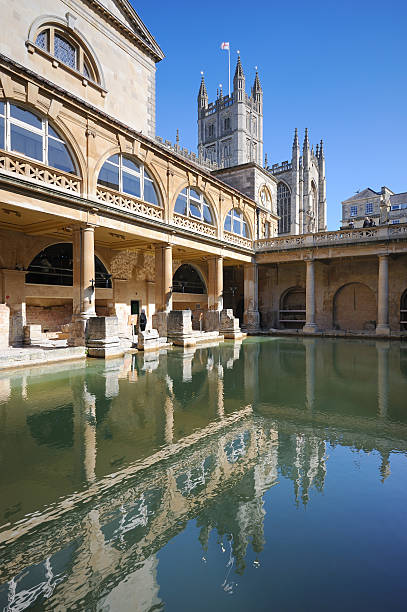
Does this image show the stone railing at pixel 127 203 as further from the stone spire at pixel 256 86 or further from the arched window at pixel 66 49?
the stone spire at pixel 256 86

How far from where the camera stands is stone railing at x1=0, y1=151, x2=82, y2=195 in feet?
34.6

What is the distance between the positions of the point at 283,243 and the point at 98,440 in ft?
67.6

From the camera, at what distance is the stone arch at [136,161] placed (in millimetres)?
13164

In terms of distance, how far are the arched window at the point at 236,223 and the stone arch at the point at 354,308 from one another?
7658mm

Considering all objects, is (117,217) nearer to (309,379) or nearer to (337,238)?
(309,379)

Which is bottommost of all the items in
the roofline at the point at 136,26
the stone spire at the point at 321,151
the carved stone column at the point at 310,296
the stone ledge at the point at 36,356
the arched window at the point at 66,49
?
the stone ledge at the point at 36,356

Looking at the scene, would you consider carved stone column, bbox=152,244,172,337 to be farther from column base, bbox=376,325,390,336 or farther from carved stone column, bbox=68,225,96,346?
column base, bbox=376,325,390,336

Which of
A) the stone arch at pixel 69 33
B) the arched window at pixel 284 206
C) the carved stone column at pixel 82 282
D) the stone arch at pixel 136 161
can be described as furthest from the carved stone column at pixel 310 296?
the arched window at pixel 284 206

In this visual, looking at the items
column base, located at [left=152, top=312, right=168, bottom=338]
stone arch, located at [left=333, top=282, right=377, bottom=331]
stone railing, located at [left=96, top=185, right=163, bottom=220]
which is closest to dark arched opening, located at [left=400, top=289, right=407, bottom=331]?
stone arch, located at [left=333, top=282, right=377, bottom=331]

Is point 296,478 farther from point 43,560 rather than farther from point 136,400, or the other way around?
point 136,400

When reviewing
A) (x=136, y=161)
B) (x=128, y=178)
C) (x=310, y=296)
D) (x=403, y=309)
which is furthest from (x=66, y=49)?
(x=403, y=309)

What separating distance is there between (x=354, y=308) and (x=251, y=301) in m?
6.89

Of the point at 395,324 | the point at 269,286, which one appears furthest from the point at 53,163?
A: the point at 395,324

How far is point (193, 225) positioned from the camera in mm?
18797
